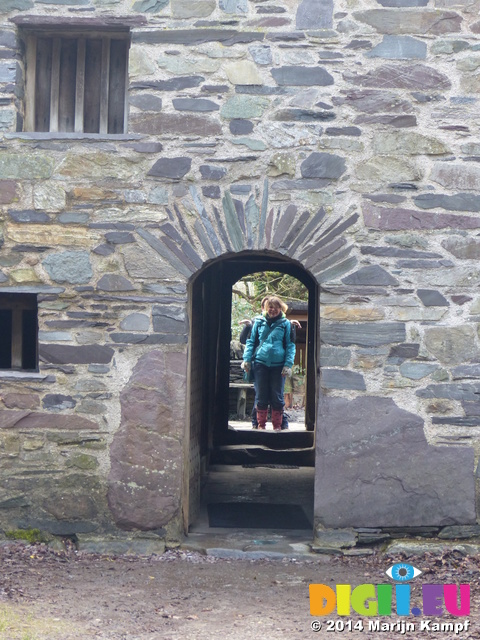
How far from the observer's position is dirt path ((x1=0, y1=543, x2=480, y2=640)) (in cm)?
394

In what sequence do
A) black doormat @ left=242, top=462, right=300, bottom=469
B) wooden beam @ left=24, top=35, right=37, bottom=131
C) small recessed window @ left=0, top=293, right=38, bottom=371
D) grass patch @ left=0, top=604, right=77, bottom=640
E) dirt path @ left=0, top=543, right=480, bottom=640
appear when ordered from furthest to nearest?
black doormat @ left=242, top=462, right=300, bottom=469 → small recessed window @ left=0, top=293, right=38, bottom=371 → wooden beam @ left=24, top=35, right=37, bottom=131 → dirt path @ left=0, top=543, right=480, bottom=640 → grass patch @ left=0, top=604, right=77, bottom=640

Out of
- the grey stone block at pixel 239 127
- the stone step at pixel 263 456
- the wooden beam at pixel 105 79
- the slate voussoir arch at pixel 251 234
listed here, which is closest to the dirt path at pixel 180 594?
the slate voussoir arch at pixel 251 234

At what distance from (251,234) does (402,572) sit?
2.31m

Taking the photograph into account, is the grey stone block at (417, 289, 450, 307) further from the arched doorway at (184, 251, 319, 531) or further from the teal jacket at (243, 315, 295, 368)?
the teal jacket at (243, 315, 295, 368)

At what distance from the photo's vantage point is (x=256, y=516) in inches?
245

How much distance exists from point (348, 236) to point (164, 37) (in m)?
1.79

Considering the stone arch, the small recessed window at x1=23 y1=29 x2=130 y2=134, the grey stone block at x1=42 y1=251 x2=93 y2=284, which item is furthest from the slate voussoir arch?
the small recessed window at x1=23 y1=29 x2=130 y2=134

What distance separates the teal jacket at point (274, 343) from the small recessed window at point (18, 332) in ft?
11.3

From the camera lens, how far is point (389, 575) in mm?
4875

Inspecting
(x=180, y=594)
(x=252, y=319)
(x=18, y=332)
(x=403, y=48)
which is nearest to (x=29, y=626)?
(x=180, y=594)

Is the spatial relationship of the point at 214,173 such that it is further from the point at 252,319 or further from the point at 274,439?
the point at 252,319

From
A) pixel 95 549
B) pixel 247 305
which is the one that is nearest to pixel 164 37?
pixel 95 549

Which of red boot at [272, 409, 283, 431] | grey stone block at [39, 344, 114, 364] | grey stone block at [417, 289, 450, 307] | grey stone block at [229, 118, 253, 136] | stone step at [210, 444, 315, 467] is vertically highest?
grey stone block at [229, 118, 253, 136]

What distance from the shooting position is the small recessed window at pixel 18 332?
565cm
